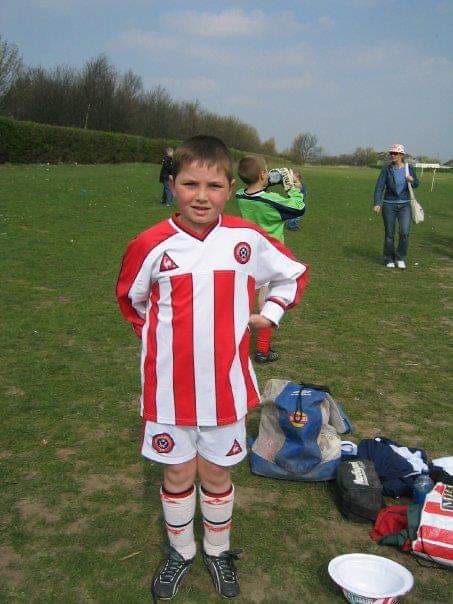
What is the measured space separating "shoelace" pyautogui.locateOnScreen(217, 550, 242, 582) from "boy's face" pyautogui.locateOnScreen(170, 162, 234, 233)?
1725 millimetres

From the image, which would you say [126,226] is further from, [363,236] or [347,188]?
[347,188]

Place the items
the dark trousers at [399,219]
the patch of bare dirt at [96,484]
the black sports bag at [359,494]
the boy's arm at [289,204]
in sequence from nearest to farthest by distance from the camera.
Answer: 1. the black sports bag at [359,494]
2. the patch of bare dirt at [96,484]
3. the boy's arm at [289,204]
4. the dark trousers at [399,219]

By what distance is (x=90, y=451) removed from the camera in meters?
4.17

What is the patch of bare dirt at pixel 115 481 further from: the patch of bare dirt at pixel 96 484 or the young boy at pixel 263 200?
the young boy at pixel 263 200

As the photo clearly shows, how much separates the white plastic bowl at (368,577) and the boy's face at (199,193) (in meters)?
1.87

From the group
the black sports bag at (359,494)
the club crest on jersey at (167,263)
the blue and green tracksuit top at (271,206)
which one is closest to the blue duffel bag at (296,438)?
the black sports bag at (359,494)

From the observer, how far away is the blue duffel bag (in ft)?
12.5

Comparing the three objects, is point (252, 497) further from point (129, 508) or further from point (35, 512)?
point (35, 512)

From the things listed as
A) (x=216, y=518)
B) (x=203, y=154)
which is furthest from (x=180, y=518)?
(x=203, y=154)

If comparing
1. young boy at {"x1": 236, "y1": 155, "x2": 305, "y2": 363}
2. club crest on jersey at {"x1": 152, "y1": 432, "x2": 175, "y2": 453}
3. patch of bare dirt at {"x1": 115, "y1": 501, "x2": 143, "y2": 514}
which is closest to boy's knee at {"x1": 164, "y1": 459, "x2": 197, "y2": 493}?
club crest on jersey at {"x1": 152, "y1": 432, "x2": 175, "y2": 453}

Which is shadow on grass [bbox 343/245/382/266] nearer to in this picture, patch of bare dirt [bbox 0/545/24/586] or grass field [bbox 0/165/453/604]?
grass field [bbox 0/165/453/604]

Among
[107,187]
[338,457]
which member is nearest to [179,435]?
[338,457]

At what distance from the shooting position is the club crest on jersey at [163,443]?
105 inches

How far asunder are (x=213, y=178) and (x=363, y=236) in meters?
14.2
